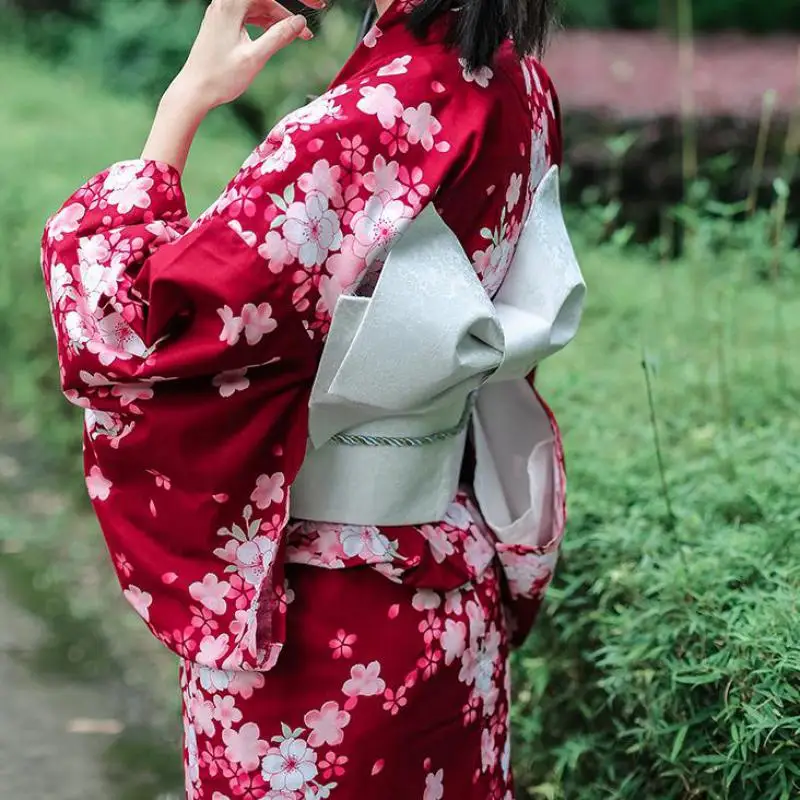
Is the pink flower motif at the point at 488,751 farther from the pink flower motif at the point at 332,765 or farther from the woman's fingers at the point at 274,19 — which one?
the woman's fingers at the point at 274,19

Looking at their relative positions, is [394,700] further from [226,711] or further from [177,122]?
[177,122]

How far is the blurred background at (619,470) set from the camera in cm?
216

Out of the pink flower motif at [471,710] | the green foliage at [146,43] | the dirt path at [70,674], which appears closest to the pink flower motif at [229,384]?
the pink flower motif at [471,710]

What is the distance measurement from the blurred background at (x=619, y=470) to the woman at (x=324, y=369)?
386mm

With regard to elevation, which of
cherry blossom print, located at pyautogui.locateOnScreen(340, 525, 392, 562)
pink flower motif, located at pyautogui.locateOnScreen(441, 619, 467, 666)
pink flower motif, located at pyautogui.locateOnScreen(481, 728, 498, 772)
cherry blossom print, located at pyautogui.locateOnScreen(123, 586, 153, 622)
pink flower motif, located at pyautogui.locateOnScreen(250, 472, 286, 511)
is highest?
pink flower motif, located at pyautogui.locateOnScreen(250, 472, 286, 511)

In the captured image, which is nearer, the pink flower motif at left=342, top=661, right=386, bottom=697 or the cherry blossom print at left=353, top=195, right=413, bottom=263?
the cherry blossom print at left=353, top=195, right=413, bottom=263

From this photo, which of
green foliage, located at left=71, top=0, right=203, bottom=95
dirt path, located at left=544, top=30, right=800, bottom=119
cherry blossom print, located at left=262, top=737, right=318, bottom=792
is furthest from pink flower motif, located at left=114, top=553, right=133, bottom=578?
green foliage, located at left=71, top=0, right=203, bottom=95

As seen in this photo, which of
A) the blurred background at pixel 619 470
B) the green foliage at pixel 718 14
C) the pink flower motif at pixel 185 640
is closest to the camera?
the pink flower motif at pixel 185 640

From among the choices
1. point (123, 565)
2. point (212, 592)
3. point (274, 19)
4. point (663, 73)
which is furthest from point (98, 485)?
point (663, 73)

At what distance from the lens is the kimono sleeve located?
1.47 m

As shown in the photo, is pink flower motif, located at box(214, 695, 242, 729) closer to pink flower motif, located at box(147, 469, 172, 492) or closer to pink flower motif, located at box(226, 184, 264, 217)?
pink flower motif, located at box(147, 469, 172, 492)

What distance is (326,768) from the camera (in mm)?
1700

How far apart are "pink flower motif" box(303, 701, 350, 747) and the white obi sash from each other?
257mm

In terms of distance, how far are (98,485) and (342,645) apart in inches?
15.6
